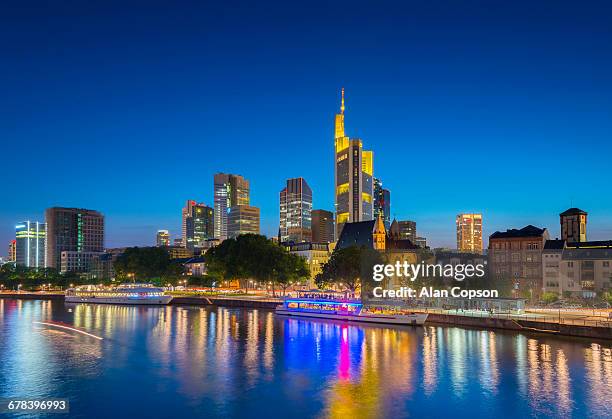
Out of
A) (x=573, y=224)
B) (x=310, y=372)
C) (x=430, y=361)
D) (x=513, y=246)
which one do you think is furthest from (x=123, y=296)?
(x=573, y=224)

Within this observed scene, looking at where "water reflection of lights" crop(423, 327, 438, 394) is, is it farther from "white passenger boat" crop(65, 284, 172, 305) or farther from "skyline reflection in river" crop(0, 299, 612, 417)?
"white passenger boat" crop(65, 284, 172, 305)

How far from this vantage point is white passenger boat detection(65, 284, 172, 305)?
485 ft

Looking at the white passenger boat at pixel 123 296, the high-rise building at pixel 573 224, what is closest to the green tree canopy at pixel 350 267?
the white passenger boat at pixel 123 296

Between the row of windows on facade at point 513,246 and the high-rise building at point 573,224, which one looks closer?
the row of windows on facade at point 513,246

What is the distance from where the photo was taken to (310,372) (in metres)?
56.8

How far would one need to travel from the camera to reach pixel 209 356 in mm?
64250

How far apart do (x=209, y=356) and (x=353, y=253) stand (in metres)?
81.9

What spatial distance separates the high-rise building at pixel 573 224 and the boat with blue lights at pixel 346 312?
9471cm

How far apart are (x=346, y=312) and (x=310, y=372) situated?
161ft

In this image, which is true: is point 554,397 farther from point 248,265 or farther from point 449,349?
point 248,265

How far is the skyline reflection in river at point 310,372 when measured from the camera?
1757 inches

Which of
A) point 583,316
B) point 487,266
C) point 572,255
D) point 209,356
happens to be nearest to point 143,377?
point 209,356

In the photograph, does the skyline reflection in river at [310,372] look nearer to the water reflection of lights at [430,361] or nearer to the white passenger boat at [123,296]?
the water reflection of lights at [430,361]

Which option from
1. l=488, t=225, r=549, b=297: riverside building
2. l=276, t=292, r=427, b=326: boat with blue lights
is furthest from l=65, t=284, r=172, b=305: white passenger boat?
l=488, t=225, r=549, b=297: riverside building
